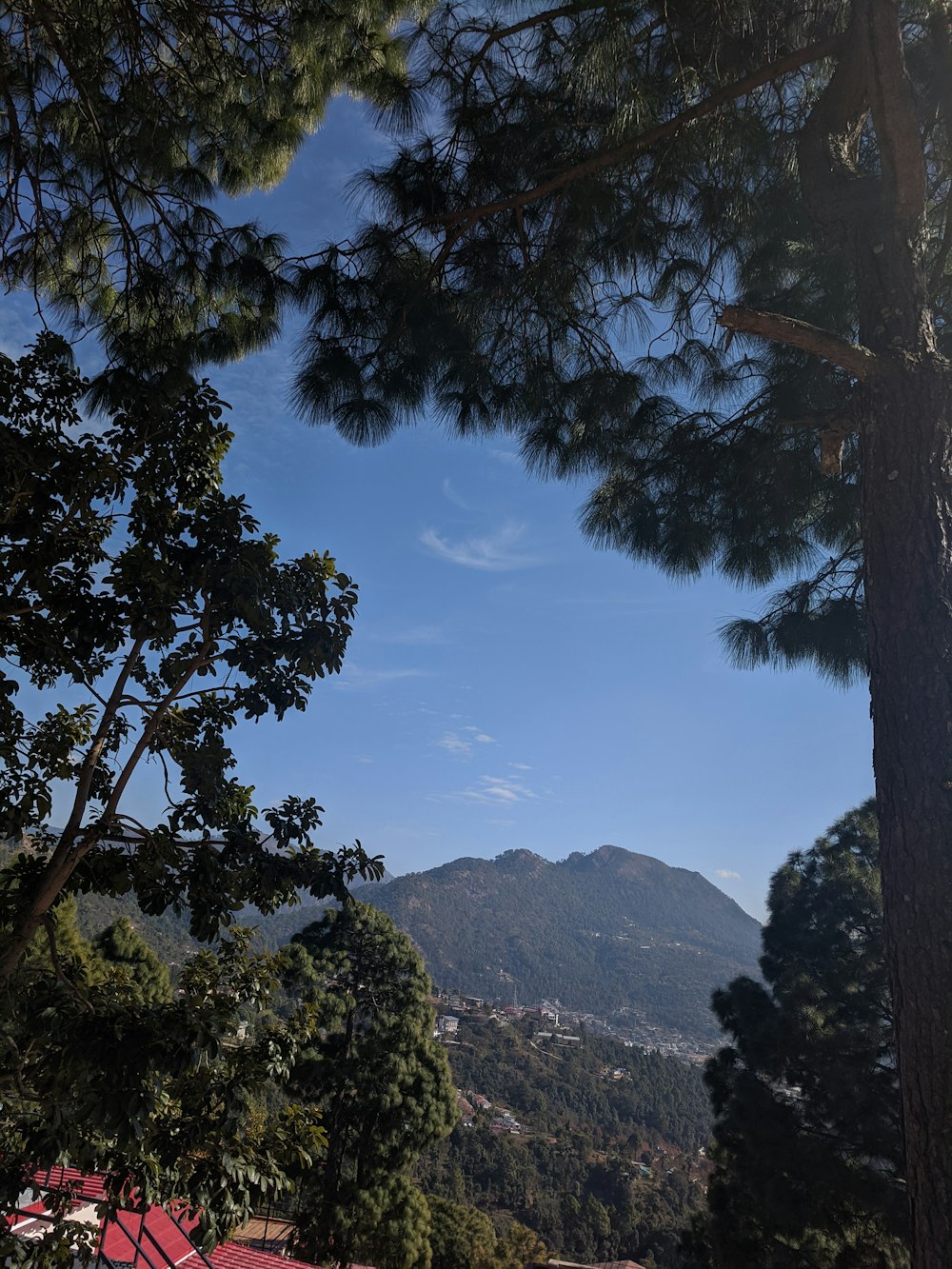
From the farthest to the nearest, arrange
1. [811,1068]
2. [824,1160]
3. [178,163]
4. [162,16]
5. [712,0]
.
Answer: [811,1068], [824,1160], [178,163], [162,16], [712,0]

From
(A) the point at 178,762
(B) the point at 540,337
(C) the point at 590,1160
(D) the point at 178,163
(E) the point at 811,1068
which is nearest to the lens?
(A) the point at 178,762

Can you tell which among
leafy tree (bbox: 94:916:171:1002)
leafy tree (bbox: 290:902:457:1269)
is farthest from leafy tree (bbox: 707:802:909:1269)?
leafy tree (bbox: 94:916:171:1002)

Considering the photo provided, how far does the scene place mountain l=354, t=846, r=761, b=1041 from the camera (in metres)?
91.3

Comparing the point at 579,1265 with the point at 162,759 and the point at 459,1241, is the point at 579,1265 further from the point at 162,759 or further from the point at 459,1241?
the point at 162,759

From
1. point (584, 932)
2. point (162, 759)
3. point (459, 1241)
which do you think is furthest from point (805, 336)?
point (584, 932)

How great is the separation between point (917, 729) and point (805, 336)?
1262 mm

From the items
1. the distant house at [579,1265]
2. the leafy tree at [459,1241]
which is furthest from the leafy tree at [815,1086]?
the distant house at [579,1265]

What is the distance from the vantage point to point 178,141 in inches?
137

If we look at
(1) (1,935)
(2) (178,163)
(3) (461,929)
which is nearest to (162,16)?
(2) (178,163)

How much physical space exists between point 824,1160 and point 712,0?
8.06 metres

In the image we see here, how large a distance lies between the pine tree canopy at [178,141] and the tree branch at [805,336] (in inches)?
74.7

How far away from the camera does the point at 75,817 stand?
2420 mm

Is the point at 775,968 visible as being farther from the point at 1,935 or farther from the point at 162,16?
the point at 162,16

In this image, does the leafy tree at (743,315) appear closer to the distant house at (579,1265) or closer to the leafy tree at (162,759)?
the leafy tree at (162,759)
